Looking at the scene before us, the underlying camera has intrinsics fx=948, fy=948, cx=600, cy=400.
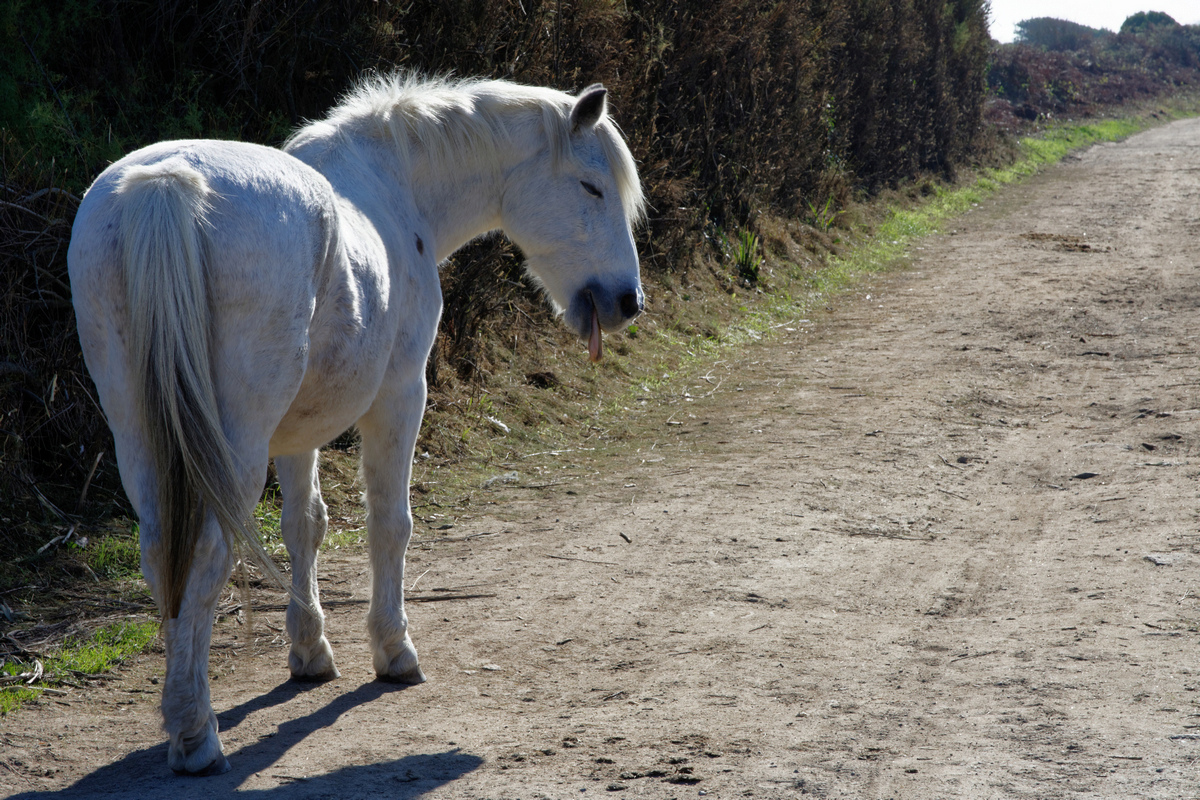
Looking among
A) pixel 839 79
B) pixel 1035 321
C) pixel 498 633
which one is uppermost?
pixel 839 79

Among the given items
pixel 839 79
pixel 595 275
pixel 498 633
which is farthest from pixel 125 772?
pixel 839 79

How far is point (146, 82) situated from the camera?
548 cm

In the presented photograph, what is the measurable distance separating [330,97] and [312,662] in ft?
12.8

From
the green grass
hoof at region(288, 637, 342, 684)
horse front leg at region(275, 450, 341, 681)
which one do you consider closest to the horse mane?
horse front leg at region(275, 450, 341, 681)

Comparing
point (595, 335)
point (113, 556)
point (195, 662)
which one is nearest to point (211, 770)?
point (195, 662)

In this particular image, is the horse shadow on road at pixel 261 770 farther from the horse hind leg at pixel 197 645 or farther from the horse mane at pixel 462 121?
the horse mane at pixel 462 121

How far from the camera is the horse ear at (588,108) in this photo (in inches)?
143

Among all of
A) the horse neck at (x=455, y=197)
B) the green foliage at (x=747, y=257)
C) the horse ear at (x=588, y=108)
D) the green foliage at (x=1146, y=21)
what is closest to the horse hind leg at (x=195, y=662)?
the horse neck at (x=455, y=197)

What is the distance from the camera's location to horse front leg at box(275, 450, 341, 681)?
3.40 m

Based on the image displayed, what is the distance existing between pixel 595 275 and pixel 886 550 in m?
2.06

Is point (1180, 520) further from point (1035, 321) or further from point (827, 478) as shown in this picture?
point (1035, 321)

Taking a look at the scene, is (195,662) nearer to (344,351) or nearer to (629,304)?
(344,351)

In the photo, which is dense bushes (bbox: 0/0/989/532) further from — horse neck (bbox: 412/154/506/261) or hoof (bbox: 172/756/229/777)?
hoof (bbox: 172/756/229/777)

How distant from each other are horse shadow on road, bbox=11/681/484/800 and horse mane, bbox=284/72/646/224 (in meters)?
2.06
